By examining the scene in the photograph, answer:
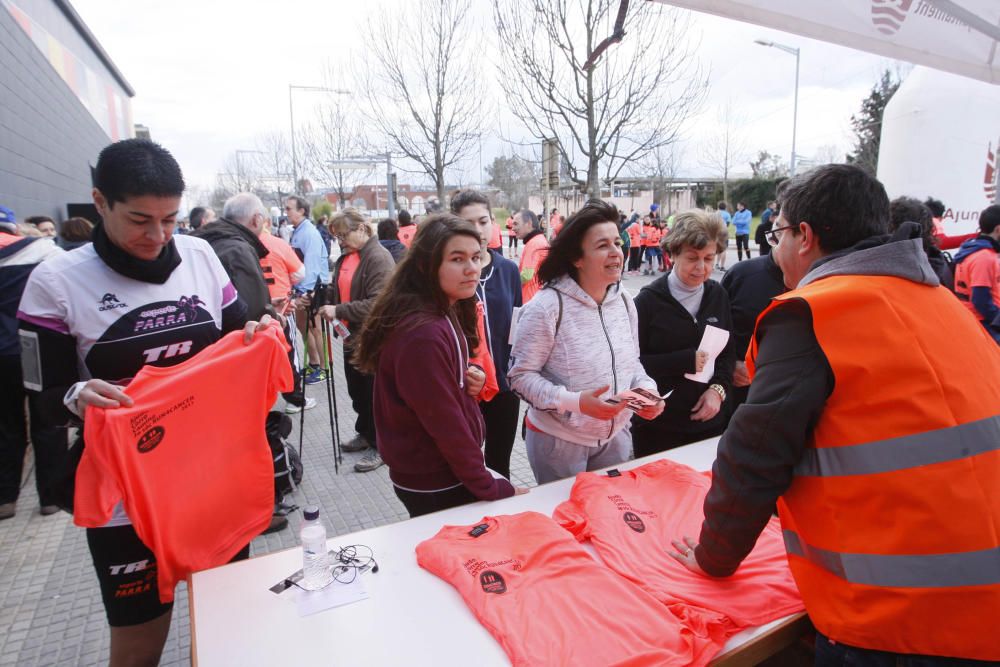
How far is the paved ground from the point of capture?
2.77 meters

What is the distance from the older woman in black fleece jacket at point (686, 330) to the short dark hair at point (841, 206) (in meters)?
1.42

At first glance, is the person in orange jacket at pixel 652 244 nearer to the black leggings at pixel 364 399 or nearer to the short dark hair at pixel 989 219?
the short dark hair at pixel 989 219

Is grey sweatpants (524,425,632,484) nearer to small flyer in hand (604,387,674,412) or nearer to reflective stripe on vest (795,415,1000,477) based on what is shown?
small flyer in hand (604,387,674,412)

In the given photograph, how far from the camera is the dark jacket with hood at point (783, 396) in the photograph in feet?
4.06

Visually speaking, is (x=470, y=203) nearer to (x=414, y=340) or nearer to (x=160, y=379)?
(x=414, y=340)

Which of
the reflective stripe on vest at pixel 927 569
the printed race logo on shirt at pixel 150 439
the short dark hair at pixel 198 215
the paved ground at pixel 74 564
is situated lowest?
the paved ground at pixel 74 564

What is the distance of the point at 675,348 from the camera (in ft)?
9.50

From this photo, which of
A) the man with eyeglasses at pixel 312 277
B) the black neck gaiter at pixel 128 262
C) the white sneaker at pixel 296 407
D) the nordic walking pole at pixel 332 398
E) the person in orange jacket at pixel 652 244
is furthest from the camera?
the person in orange jacket at pixel 652 244

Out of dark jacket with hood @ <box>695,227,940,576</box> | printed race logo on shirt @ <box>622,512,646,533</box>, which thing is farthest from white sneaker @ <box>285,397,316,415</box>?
dark jacket with hood @ <box>695,227,940,576</box>

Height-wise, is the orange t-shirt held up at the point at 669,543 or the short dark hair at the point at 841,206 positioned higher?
the short dark hair at the point at 841,206

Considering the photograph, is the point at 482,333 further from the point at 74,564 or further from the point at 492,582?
the point at 74,564

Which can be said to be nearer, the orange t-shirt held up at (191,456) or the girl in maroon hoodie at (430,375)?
the orange t-shirt held up at (191,456)

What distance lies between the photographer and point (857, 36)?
1987 millimetres

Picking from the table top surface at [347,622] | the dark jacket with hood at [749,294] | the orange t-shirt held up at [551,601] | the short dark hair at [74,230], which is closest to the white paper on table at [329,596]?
the table top surface at [347,622]
